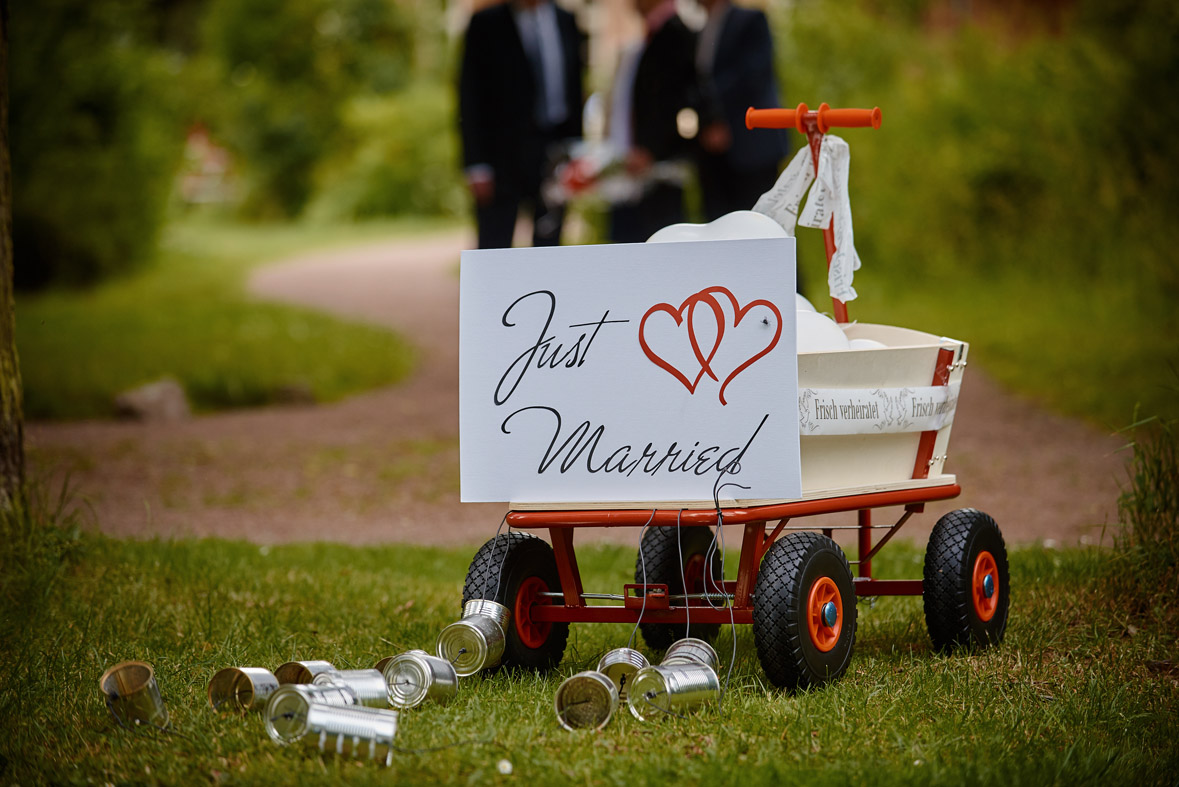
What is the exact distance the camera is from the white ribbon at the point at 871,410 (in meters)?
3.38

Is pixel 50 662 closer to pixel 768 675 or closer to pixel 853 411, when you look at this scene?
pixel 768 675

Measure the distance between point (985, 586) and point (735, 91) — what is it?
17.3 feet

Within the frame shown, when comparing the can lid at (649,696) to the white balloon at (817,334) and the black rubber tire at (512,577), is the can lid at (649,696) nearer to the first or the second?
the black rubber tire at (512,577)

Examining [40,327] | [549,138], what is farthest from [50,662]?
[40,327]

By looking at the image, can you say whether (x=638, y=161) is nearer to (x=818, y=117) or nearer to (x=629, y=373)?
(x=818, y=117)

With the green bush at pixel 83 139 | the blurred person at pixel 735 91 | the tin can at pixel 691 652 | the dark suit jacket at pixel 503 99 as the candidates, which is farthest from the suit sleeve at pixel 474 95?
the green bush at pixel 83 139

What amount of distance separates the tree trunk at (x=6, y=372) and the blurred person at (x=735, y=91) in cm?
466

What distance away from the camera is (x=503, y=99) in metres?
8.70

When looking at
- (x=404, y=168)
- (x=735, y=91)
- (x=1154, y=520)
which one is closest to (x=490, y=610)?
(x=1154, y=520)

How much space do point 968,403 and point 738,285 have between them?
6.10 meters

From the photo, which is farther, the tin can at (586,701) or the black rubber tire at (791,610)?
the black rubber tire at (791,610)

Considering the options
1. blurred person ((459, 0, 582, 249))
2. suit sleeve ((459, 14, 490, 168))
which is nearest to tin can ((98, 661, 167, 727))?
blurred person ((459, 0, 582, 249))

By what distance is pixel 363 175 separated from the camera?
33.2 metres

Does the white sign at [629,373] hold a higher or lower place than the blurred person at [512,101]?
lower
